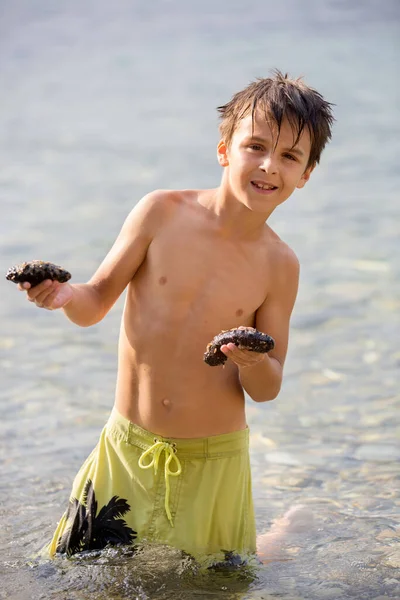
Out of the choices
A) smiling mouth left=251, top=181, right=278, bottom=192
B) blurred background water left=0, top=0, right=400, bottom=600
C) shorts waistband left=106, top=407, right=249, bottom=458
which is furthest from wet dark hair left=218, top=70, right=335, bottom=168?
blurred background water left=0, top=0, right=400, bottom=600

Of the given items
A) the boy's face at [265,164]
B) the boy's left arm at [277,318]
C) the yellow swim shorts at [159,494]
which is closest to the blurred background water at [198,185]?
the yellow swim shorts at [159,494]

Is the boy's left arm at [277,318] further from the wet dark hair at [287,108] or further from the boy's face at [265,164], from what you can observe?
the wet dark hair at [287,108]

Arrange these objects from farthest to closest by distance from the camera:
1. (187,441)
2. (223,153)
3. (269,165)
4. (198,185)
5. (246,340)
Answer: (198,185)
(223,153)
(187,441)
(269,165)
(246,340)

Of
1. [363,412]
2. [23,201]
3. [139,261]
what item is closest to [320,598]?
[139,261]

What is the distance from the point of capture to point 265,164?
2.73m

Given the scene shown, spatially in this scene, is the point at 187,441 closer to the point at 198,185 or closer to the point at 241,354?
the point at 241,354

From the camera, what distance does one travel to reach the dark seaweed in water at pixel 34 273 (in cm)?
244

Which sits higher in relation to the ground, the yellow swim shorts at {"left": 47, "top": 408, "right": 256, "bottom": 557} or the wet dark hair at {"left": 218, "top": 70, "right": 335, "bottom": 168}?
the wet dark hair at {"left": 218, "top": 70, "right": 335, "bottom": 168}

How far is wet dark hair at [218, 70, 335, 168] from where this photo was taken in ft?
9.09

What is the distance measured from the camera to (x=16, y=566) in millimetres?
3031

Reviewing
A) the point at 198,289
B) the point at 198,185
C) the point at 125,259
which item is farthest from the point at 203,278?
the point at 198,185

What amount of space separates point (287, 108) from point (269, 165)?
162 millimetres

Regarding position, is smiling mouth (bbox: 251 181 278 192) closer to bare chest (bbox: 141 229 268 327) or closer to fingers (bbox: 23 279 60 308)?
bare chest (bbox: 141 229 268 327)

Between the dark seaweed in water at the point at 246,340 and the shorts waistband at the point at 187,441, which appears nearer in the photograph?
the dark seaweed in water at the point at 246,340
